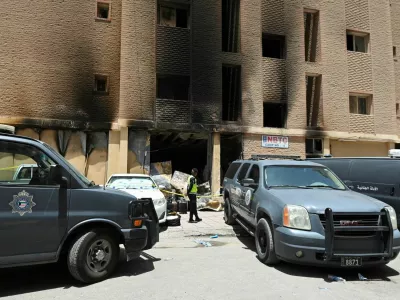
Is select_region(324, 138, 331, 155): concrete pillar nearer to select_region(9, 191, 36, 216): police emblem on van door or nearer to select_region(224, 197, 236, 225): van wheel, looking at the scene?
select_region(224, 197, 236, 225): van wheel

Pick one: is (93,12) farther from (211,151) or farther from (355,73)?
(355,73)

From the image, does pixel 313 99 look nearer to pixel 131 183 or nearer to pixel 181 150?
pixel 181 150

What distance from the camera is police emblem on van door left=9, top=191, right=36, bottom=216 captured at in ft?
13.6

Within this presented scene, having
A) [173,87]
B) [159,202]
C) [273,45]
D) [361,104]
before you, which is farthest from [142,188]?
[361,104]

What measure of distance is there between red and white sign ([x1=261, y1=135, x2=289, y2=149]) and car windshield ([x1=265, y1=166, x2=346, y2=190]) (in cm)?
911

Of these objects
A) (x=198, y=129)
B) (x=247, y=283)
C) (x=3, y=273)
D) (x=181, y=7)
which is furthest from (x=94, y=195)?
(x=181, y=7)

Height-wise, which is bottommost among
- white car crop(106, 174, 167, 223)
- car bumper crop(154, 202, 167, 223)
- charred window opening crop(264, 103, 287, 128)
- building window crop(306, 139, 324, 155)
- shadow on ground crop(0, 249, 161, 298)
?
shadow on ground crop(0, 249, 161, 298)

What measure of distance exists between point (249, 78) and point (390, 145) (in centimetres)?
929

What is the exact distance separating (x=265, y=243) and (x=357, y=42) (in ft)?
57.5

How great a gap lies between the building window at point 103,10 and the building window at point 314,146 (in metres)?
11.9

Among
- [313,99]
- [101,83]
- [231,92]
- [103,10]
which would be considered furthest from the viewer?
[313,99]

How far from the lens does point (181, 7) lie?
53.1 feet

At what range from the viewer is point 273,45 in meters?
18.1

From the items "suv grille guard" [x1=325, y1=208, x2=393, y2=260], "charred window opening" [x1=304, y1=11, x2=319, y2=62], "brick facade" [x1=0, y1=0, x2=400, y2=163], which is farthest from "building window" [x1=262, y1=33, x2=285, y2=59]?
Answer: "suv grille guard" [x1=325, y1=208, x2=393, y2=260]
